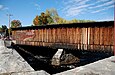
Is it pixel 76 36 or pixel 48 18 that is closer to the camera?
pixel 76 36

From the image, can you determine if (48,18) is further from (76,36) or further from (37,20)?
(76,36)

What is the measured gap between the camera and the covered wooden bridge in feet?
61.5

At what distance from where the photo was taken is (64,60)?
2200cm

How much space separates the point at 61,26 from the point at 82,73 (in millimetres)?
→ 20833

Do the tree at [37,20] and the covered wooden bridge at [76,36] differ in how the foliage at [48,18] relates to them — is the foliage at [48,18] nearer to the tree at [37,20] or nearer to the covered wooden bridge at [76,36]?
the tree at [37,20]

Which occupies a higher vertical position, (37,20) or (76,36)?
(37,20)

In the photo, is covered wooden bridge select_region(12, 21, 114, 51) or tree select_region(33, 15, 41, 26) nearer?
covered wooden bridge select_region(12, 21, 114, 51)

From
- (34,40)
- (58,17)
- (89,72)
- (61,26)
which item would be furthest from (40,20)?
(89,72)

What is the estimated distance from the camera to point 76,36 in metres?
21.6

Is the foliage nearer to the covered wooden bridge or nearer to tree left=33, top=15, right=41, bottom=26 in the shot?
tree left=33, top=15, right=41, bottom=26

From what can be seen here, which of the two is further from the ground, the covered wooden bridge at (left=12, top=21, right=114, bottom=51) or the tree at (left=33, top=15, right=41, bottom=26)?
the tree at (left=33, top=15, right=41, bottom=26)

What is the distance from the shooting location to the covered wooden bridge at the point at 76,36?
738 inches

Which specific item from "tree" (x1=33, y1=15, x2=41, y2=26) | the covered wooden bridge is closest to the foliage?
"tree" (x1=33, y1=15, x2=41, y2=26)

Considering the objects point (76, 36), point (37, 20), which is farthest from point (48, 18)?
point (76, 36)
